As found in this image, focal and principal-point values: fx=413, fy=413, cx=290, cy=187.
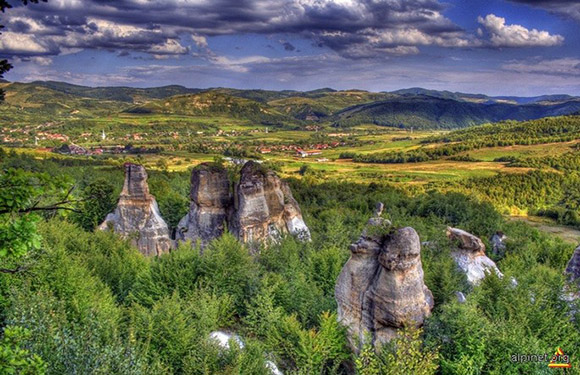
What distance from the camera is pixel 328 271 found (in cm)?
3222

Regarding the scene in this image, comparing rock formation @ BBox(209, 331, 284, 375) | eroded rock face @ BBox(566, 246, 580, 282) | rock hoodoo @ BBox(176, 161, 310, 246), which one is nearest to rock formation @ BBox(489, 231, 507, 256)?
eroded rock face @ BBox(566, 246, 580, 282)

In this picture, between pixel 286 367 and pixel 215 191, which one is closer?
pixel 286 367

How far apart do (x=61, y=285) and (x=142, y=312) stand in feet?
21.9

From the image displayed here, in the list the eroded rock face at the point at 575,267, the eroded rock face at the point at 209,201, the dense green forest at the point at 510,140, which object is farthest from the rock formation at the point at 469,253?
the dense green forest at the point at 510,140

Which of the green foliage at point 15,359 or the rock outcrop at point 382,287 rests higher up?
the green foliage at point 15,359

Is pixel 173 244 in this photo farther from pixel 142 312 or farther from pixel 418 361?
pixel 418 361

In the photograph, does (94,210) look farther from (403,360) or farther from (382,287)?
(403,360)

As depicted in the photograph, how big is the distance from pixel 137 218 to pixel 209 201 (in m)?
8.89

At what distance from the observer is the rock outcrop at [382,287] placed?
20906 millimetres

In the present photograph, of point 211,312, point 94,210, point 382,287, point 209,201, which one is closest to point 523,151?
point 209,201

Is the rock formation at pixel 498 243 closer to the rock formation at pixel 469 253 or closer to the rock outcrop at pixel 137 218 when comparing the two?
the rock formation at pixel 469 253

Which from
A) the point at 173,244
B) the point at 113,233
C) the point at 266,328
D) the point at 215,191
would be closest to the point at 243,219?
the point at 215,191

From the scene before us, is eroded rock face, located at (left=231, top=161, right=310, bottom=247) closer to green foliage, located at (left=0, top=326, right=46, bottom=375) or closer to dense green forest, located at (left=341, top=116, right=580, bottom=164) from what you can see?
green foliage, located at (left=0, top=326, right=46, bottom=375)

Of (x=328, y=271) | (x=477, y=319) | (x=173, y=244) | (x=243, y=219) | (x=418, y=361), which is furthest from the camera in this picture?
(x=173, y=244)
